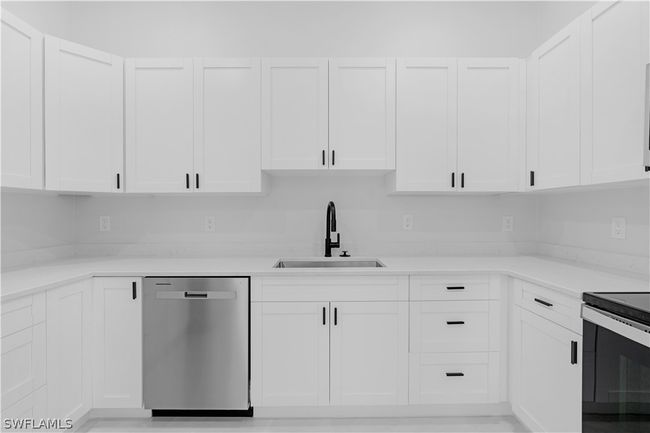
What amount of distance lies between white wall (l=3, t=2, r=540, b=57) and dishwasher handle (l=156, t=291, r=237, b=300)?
1875 mm

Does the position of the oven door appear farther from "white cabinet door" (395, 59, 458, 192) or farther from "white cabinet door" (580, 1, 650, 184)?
"white cabinet door" (395, 59, 458, 192)

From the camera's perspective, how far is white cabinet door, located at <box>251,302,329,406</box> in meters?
2.22

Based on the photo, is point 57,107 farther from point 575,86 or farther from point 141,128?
point 575,86

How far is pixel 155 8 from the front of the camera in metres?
2.94

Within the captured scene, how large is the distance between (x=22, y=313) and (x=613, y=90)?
9.62ft

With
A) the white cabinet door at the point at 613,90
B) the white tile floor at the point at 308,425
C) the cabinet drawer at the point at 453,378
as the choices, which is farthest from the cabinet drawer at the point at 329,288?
the white cabinet door at the point at 613,90

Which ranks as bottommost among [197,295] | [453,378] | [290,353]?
[453,378]

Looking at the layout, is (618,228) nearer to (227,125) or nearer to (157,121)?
(227,125)

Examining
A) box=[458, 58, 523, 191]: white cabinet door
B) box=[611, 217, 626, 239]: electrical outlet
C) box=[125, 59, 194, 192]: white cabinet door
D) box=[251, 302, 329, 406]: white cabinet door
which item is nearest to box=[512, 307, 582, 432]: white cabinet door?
box=[611, 217, 626, 239]: electrical outlet

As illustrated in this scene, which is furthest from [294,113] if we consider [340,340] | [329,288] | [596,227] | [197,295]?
[596,227]

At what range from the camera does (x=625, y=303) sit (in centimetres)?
138

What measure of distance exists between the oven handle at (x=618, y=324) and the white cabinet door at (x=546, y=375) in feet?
0.56

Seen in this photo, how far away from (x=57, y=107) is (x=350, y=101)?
1.79 m

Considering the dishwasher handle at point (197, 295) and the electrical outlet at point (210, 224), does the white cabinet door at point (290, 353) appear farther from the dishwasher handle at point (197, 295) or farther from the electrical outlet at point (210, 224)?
the electrical outlet at point (210, 224)
